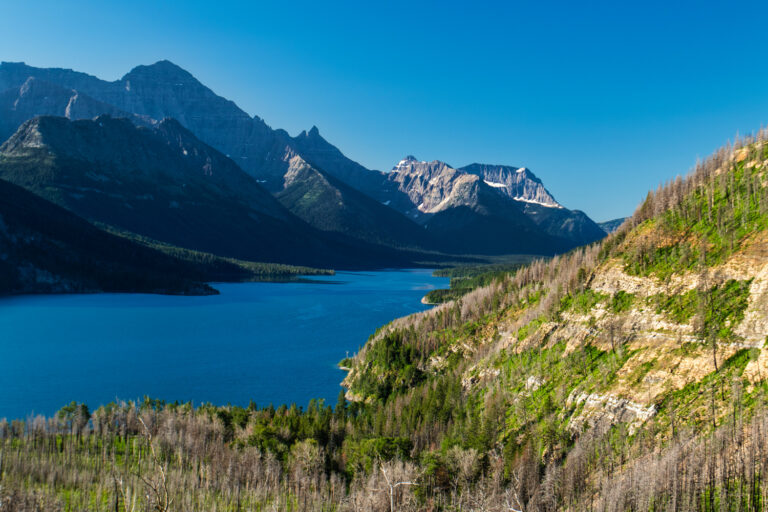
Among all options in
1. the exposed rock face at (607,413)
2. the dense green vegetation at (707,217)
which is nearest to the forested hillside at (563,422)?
the exposed rock face at (607,413)

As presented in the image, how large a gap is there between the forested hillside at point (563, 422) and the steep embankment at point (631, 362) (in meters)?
0.27

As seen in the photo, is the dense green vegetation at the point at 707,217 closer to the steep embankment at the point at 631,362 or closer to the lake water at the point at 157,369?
the steep embankment at the point at 631,362

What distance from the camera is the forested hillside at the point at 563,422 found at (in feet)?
186

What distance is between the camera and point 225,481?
74062 mm

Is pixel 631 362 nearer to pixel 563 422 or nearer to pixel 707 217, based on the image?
pixel 563 422

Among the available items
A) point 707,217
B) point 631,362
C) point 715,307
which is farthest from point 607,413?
point 707,217

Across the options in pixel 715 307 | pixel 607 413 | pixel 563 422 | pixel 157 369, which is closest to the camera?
pixel 715 307

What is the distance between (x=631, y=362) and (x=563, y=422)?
526 inches

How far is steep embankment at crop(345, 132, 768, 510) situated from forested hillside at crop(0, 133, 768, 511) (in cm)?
27

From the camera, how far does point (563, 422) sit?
7512cm

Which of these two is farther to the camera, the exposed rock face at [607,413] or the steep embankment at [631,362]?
the exposed rock face at [607,413]

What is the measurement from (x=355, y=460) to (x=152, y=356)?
378 ft

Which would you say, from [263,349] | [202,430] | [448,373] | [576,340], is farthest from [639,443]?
[263,349]

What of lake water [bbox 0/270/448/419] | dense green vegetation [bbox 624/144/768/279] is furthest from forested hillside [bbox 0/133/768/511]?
lake water [bbox 0/270/448/419]
